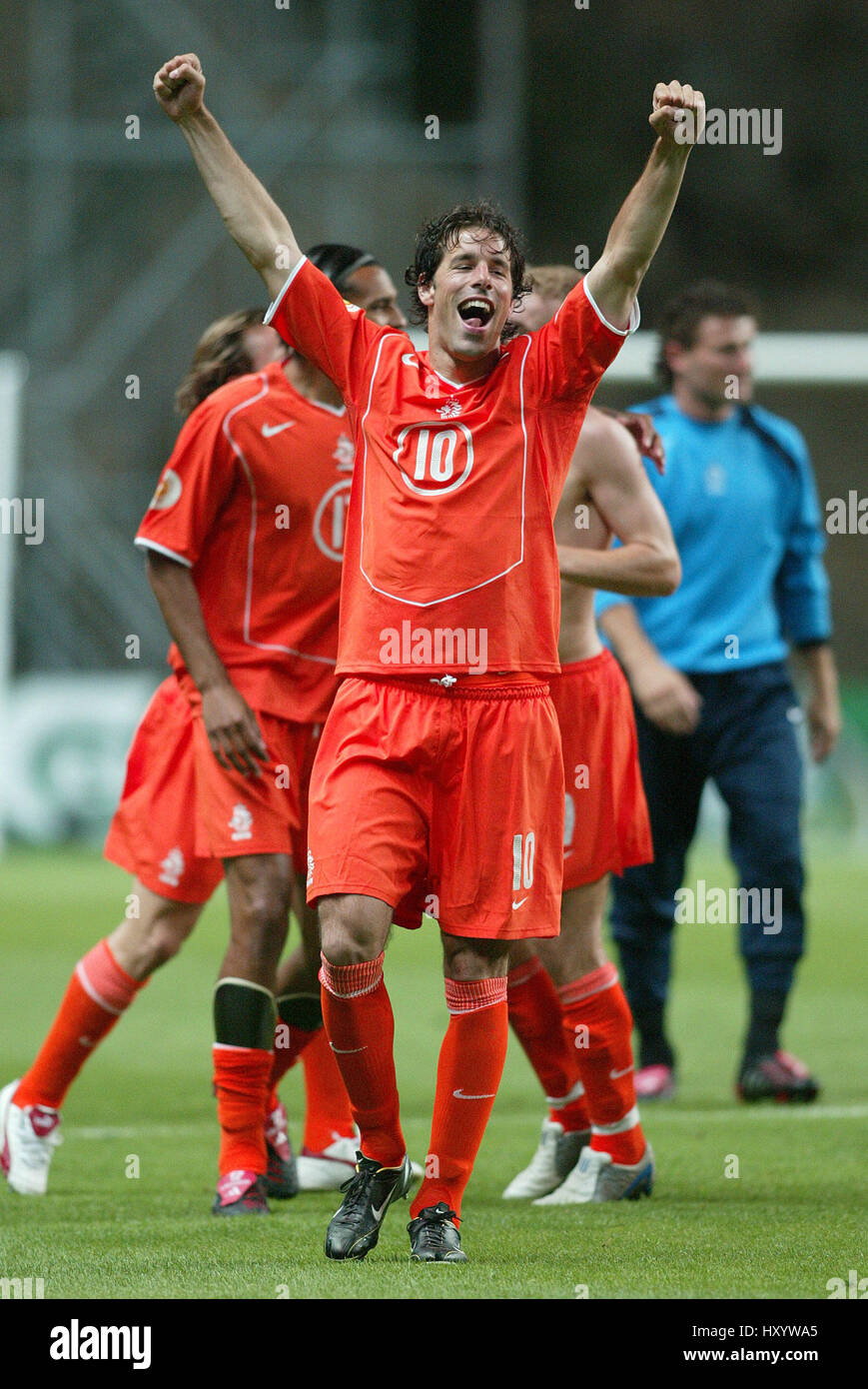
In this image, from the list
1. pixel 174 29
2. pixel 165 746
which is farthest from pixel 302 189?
pixel 165 746

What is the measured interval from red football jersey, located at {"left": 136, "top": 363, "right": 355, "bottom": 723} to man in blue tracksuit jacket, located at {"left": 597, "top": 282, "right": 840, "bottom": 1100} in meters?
1.76

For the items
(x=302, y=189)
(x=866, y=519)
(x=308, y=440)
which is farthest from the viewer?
(x=302, y=189)

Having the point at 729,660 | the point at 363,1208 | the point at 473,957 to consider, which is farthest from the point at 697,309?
the point at 363,1208

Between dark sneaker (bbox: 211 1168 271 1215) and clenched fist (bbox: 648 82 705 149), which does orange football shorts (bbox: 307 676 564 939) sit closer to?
dark sneaker (bbox: 211 1168 271 1215)

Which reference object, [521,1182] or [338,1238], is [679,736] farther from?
[338,1238]

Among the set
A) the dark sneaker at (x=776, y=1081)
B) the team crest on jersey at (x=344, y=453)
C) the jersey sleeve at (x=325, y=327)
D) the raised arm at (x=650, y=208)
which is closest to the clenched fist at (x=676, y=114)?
the raised arm at (x=650, y=208)

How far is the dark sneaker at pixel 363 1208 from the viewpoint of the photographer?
3.55 m

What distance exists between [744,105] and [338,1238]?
2371 cm

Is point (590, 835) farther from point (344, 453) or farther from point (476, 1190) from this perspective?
point (344, 453)

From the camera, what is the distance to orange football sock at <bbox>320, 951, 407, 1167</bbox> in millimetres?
3584

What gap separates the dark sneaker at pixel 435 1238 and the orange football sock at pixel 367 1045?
14 centimetres

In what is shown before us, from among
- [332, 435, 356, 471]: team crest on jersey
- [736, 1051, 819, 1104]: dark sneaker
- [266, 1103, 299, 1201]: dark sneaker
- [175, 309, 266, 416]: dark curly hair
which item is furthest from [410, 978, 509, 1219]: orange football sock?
[736, 1051, 819, 1104]: dark sneaker

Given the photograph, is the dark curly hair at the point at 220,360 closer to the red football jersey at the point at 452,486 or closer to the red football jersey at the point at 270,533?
the red football jersey at the point at 270,533

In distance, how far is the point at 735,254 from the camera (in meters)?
24.6
